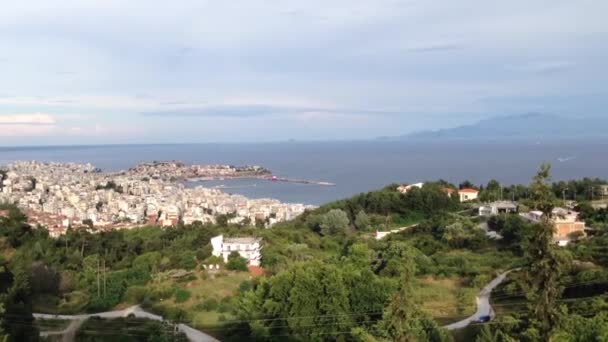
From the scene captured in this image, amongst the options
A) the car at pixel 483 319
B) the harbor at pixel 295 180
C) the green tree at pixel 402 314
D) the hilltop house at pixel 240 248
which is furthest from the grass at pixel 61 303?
the harbor at pixel 295 180

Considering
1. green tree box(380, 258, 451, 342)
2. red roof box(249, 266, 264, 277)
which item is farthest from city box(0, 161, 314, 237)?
green tree box(380, 258, 451, 342)

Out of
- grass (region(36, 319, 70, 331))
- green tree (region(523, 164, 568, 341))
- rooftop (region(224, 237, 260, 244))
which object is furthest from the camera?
rooftop (region(224, 237, 260, 244))

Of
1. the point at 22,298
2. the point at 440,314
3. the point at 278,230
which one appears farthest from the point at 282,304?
the point at 278,230

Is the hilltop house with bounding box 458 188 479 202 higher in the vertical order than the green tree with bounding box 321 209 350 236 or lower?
higher

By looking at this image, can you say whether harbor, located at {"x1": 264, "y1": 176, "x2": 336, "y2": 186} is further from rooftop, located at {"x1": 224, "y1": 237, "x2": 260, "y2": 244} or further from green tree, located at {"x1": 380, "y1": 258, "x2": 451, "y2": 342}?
green tree, located at {"x1": 380, "y1": 258, "x2": 451, "y2": 342}

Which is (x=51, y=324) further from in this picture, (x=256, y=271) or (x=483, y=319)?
(x=483, y=319)

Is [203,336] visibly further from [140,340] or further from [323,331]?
[323,331]
